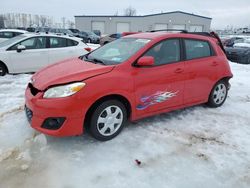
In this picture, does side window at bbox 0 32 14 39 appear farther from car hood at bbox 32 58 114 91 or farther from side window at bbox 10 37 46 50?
car hood at bbox 32 58 114 91

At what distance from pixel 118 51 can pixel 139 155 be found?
71.8 inches

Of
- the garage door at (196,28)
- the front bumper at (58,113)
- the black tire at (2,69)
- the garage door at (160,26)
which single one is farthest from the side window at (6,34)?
the garage door at (196,28)

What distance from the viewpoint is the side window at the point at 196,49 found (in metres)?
4.56

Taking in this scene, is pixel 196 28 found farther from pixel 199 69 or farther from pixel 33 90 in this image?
pixel 33 90

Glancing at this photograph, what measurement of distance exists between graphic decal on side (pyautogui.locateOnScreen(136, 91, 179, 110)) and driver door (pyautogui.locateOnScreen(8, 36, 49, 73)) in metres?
5.15

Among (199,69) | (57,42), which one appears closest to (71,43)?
(57,42)

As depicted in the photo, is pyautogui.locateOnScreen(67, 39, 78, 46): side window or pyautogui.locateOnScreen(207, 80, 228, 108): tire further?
pyautogui.locateOnScreen(67, 39, 78, 46): side window

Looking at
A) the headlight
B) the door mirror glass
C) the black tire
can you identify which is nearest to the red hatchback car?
the headlight

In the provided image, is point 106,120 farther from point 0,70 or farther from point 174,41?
point 0,70

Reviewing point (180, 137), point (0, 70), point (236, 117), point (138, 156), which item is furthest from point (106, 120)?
point (0, 70)

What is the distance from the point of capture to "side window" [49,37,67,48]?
27.0 ft

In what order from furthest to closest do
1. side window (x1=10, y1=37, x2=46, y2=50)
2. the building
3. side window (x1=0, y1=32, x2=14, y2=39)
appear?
the building, side window (x1=0, y1=32, x2=14, y2=39), side window (x1=10, y1=37, x2=46, y2=50)

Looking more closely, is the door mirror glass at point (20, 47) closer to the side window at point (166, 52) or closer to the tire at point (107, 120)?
the side window at point (166, 52)

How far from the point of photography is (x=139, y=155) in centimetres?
340
